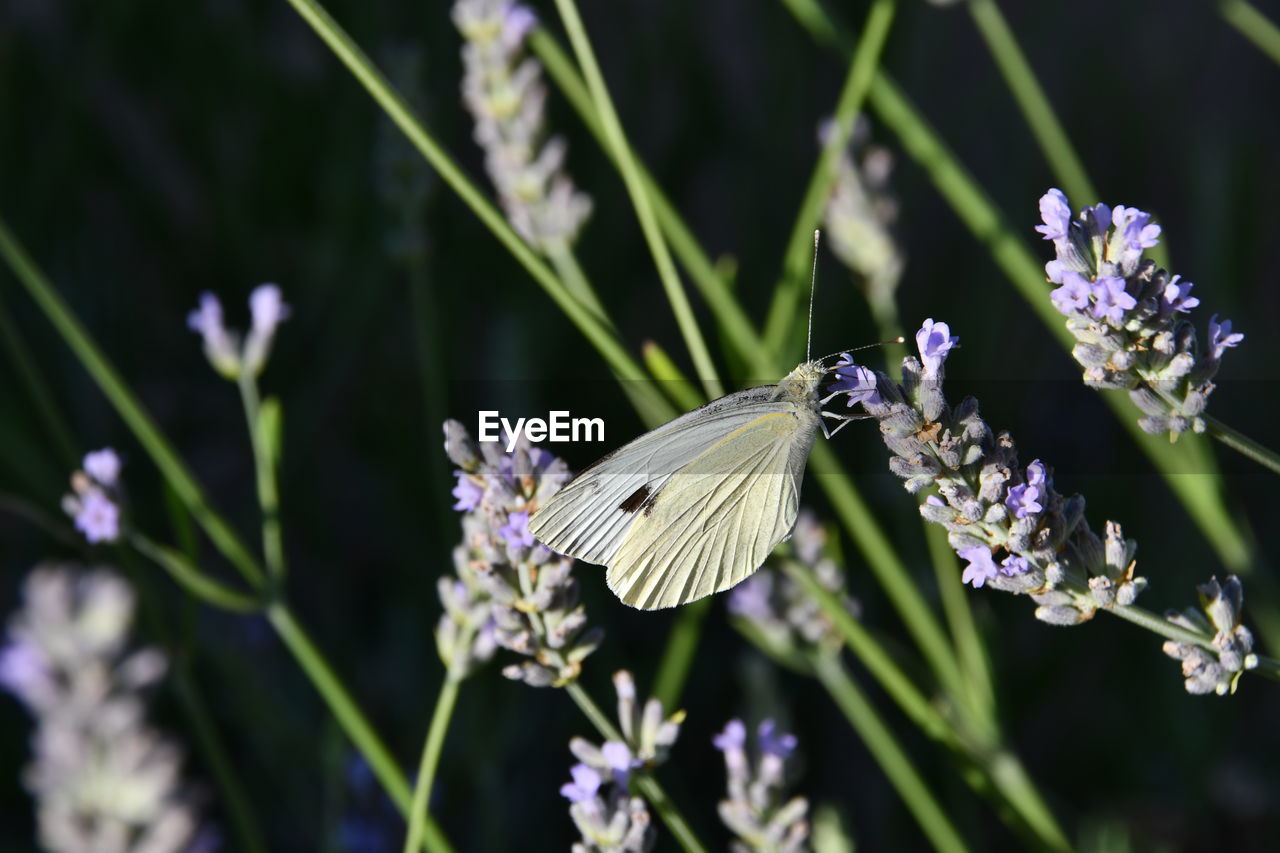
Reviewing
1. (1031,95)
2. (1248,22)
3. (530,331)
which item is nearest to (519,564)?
(1031,95)

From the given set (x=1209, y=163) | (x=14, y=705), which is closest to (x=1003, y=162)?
(x=1209, y=163)

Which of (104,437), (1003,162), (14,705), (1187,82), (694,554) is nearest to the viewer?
(694,554)

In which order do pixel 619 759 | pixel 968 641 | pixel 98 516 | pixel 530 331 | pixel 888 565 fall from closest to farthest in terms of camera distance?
pixel 619 759 < pixel 98 516 < pixel 888 565 < pixel 968 641 < pixel 530 331

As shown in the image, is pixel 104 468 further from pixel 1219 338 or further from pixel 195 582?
pixel 1219 338

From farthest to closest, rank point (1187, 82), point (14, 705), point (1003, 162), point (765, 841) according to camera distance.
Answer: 1. point (1187, 82)
2. point (1003, 162)
3. point (14, 705)
4. point (765, 841)

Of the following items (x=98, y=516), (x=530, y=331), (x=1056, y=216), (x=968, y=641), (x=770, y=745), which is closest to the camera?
(x=1056, y=216)

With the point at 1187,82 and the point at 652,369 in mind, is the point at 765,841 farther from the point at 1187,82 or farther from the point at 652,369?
the point at 1187,82

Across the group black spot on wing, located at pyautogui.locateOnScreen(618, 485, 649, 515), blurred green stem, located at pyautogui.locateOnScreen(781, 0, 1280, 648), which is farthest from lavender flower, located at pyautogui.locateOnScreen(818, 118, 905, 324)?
black spot on wing, located at pyautogui.locateOnScreen(618, 485, 649, 515)

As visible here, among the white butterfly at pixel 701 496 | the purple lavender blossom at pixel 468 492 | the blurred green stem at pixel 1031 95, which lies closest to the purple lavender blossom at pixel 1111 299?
the white butterfly at pixel 701 496
